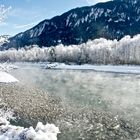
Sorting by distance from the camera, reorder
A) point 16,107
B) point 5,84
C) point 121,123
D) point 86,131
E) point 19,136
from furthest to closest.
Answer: point 5,84 < point 16,107 < point 121,123 < point 86,131 < point 19,136

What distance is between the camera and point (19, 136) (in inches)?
688

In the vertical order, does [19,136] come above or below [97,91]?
above

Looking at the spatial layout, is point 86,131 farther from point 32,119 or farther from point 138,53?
point 138,53

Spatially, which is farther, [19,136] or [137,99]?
[137,99]

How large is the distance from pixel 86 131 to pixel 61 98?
777 inches

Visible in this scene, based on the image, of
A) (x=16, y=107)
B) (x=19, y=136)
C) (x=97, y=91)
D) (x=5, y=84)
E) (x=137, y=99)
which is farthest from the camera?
(x=5, y=84)

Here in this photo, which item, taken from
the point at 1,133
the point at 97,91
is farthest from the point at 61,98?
the point at 1,133

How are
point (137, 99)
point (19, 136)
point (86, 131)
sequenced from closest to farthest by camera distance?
point (19, 136) < point (86, 131) < point (137, 99)

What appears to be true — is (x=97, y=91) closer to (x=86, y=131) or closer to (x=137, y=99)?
(x=137, y=99)

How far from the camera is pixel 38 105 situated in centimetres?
4578

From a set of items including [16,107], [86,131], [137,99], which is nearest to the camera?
[86,131]

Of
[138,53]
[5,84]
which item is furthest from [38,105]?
[138,53]

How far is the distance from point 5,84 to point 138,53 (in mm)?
75333

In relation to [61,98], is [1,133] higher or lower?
higher
